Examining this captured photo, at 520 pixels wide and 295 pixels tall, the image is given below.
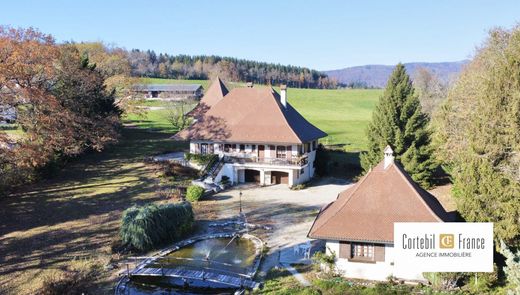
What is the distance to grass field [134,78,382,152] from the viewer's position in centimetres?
6320

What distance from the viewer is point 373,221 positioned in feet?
69.8

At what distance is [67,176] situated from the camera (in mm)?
40781

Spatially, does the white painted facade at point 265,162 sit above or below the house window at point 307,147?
below

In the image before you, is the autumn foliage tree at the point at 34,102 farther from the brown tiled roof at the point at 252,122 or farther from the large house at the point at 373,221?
the large house at the point at 373,221

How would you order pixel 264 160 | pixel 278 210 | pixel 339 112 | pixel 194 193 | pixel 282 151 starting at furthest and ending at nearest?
pixel 339 112
pixel 282 151
pixel 264 160
pixel 194 193
pixel 278 210

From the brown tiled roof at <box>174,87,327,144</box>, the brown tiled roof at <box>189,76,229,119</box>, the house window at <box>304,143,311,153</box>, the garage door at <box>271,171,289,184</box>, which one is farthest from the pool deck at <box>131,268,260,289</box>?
the brown tiled roof at <box>189,76,229,119</box>

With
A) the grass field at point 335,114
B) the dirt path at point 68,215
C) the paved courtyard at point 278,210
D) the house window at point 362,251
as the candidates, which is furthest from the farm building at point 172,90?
the house window at point 362,251

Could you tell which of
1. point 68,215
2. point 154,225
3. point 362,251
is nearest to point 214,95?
point 68,215

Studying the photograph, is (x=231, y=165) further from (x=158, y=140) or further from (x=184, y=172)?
(x=158, y=140)

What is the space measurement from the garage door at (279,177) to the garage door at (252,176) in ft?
4.77

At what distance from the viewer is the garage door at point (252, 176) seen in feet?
135

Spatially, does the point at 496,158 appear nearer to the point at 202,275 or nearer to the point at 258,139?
Answer: the point at 202,275

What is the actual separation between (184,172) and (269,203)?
9.85 meters

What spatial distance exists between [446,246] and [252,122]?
2594 centimetres
